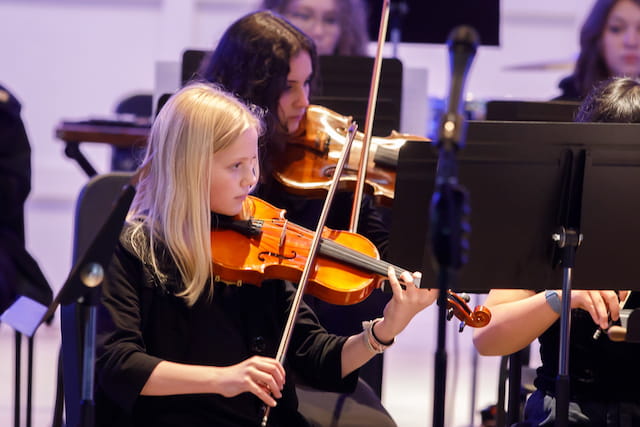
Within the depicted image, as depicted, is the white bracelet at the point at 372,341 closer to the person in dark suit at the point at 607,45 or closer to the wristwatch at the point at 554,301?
the wristwatch at the point at 554,301

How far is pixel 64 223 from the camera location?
4.74m

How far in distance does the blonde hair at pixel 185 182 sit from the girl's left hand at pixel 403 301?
0.32 metres

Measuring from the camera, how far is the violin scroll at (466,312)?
154 cm

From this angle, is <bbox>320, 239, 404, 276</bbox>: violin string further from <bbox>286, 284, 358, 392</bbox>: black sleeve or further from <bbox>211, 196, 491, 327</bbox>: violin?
<bbox>286, 284, 358, 392</bbox>: black sleeve

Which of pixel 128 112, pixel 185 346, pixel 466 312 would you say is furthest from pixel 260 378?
pixel 128 112

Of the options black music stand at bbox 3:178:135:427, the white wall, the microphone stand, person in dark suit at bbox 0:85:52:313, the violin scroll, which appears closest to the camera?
the microphone stand

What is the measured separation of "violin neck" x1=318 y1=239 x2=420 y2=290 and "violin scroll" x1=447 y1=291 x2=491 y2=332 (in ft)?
0.45

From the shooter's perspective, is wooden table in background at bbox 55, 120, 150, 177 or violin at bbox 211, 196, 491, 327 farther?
wooden table in background at bbox 55, 120, 150, 177

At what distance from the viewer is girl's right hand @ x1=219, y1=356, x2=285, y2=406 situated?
144cm

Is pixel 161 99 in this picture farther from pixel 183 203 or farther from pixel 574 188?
pixel 574 188

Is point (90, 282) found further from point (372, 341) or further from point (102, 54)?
point (102, 54)

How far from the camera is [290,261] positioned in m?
1.68

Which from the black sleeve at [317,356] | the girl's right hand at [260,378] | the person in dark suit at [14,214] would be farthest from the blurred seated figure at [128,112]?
the girl's right hand at [260,378]

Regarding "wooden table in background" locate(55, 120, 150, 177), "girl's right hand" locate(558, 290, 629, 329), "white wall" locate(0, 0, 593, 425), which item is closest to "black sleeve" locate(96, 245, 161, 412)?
"girl's right hand" locate(558, 290, 629, 329)
